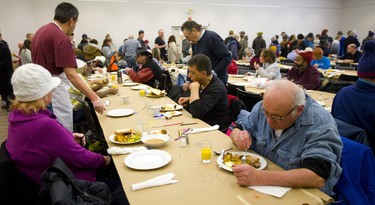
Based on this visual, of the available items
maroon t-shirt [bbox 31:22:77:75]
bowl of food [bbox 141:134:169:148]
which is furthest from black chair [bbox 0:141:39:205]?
maroon t-shirt [bbox 31:22:77:75]

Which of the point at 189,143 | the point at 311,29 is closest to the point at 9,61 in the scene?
the point at 189,143

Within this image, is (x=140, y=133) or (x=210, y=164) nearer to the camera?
(x=210, y=164)

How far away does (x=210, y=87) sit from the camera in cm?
281

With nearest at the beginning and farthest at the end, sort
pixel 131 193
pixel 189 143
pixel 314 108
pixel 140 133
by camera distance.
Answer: pixel 131 193 < pixel 314 108 < pixel 189 143 < pixel 140 133

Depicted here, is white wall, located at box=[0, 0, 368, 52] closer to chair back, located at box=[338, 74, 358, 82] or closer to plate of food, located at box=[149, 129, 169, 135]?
chair back, located at box=[338, 74, 358, 82]

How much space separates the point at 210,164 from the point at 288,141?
0.48 meters

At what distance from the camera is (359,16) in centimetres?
1606

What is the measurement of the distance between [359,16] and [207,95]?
17.2 meters

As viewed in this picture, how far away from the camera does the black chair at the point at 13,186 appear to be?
1.48m

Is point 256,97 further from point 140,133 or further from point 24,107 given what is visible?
point 24,107

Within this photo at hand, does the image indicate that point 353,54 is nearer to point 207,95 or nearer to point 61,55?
point 207,95

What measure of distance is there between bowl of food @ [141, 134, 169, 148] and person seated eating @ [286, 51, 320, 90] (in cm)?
311

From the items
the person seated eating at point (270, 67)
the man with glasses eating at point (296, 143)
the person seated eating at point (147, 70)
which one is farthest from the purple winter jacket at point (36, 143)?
the person seated eating at point (270, 67)

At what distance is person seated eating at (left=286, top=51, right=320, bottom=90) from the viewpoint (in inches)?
172
